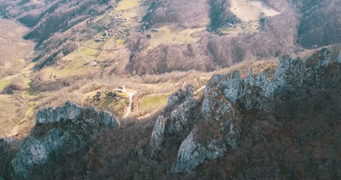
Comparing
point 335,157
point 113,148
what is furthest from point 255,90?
point 113,148

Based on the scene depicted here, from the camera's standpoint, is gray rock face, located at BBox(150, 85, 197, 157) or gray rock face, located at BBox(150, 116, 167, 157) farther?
gray rock face, located at BBox(150, 85, 197, 157)

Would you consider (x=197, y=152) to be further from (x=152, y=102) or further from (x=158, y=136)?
(x=152, y=102)

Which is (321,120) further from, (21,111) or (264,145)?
(21,111)

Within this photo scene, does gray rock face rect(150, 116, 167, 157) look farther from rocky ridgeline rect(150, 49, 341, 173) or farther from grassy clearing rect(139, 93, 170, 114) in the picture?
grassy clearing rect(139, 93, 170, 114)

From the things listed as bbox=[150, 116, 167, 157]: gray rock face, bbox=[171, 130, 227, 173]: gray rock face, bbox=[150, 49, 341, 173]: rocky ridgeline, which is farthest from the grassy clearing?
bbox=[171, 130, 227, 173]: gray rock face

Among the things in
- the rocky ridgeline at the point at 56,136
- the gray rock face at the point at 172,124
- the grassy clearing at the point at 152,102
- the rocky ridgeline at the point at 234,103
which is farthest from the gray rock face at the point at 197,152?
the grassy clearing at the point at 152,102

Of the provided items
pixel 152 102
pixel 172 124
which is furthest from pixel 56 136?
pixel 152 102
